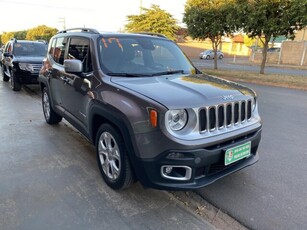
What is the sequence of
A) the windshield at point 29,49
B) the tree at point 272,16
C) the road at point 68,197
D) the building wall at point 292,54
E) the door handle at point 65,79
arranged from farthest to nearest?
the building wall at point 292,54
the tree at point 272,16
the windshield at point 29,49
the door handle at point 65,79
the road at point 68,197

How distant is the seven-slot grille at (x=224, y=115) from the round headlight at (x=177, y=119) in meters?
0.16

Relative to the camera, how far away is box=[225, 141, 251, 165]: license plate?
2.93 m

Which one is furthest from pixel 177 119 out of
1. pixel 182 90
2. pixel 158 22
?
pixel 158 22

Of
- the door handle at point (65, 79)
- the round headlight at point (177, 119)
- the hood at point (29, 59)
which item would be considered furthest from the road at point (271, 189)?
the hood at point (29, 59)

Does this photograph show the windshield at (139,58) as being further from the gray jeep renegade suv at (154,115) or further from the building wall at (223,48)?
the building wall at (223,48)

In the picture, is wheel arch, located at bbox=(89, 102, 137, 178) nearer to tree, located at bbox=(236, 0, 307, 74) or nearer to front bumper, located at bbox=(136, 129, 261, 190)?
front bumper, located at bbox=(136, 129, 261, 190)

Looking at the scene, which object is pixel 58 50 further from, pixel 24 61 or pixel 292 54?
pixel 292 54

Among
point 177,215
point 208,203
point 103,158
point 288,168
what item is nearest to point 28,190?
point 103,158

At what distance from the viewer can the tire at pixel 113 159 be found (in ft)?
10.1

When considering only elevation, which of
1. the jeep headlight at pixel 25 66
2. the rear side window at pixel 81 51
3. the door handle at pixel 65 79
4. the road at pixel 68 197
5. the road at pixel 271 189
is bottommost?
the road at pixel 68 197

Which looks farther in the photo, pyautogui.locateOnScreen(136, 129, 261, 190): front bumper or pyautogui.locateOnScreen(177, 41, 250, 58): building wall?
pyautogui.locateOnScreen(177, 41, 250, 58): building wall

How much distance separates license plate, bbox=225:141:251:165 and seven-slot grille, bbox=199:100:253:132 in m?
0.25

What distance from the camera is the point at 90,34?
405cm

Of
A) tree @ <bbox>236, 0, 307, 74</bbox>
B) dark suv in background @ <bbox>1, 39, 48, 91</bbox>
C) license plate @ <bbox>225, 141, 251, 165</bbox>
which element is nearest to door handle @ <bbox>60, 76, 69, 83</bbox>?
license plate @ <bbox>225, 141, 251, 165</bbox>
